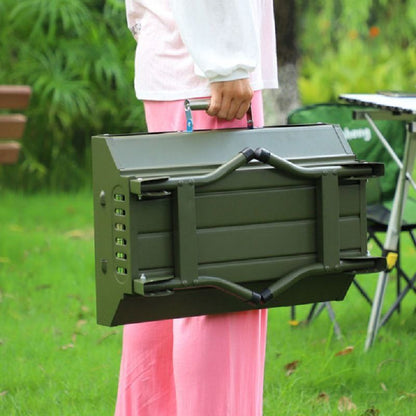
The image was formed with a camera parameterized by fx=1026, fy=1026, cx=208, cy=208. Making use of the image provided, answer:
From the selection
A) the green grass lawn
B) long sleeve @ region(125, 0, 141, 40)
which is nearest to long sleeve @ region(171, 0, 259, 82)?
long sleeve @ region(125, 0, 141, 40)

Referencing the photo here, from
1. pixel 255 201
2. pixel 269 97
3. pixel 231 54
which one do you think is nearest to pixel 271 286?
pixel 255 201

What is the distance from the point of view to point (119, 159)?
2.26 meters

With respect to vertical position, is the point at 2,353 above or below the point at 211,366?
below

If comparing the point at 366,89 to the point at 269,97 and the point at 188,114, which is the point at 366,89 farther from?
the point at 188,114

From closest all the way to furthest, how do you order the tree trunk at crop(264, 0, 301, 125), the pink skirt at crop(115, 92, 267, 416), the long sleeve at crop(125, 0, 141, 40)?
the pink skirt at crop(115, 92, 267, 416) < the long sleeve at crop(125, 0, 141, 40) < the tree trunk at crop(264, 0, 301, 125)

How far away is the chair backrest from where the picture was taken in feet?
15.9

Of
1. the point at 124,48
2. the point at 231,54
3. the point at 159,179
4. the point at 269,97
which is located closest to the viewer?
the point at 159,179

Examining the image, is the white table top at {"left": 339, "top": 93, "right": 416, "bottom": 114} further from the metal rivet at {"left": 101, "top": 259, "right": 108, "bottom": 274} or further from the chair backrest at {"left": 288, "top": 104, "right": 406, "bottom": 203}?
the metal rivet at {"left": 101, "top": 259, "right": 108, "bottom": 274}

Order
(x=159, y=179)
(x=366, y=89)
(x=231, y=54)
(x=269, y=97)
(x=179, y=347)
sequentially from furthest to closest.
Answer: (x=366, y=89) < (x=269, y=97) < (x=179, y=347) < (x=231, y=54) < (x=159, y=179)

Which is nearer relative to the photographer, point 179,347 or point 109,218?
point 109,218

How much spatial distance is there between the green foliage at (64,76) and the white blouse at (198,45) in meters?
6.43

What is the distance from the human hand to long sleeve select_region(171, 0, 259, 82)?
34 millimetres

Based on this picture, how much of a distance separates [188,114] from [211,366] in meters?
0.61

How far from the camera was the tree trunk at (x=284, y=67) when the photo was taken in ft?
24.8
